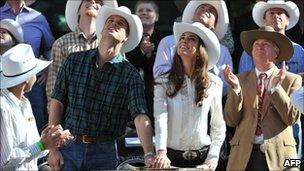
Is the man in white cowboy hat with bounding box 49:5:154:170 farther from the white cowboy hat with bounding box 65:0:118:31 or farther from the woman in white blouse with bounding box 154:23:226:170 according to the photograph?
the white cowboy hat with bounding box 65:0:118:31

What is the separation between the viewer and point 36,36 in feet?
25.4

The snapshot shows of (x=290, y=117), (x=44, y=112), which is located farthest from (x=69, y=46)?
(x=290, y=117)

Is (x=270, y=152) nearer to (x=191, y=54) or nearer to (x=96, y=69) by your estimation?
(x=191, y=54)

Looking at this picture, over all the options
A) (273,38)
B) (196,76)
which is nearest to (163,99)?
(196,76)

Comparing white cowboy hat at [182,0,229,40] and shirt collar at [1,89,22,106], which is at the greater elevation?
white cowboy hat at [182,0,229,40]

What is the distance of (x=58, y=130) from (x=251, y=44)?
2.23m

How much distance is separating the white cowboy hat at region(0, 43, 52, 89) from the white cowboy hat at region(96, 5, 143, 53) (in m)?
0.85

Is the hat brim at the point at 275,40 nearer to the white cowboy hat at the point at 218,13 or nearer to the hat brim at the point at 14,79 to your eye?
the white cowboy hat at the point at 218,13

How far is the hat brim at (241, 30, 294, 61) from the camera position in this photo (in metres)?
6.79

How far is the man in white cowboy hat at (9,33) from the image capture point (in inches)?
296

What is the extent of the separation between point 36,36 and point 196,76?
1935 millimetres

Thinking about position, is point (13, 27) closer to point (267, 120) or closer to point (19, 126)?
point (19, 126)

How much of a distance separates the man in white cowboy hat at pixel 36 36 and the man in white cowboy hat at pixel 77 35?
1.21 feet

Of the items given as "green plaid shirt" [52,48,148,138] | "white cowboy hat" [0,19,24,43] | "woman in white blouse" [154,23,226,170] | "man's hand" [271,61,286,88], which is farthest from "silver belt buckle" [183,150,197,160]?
"white cowboy hat" [0,19,24,43]
